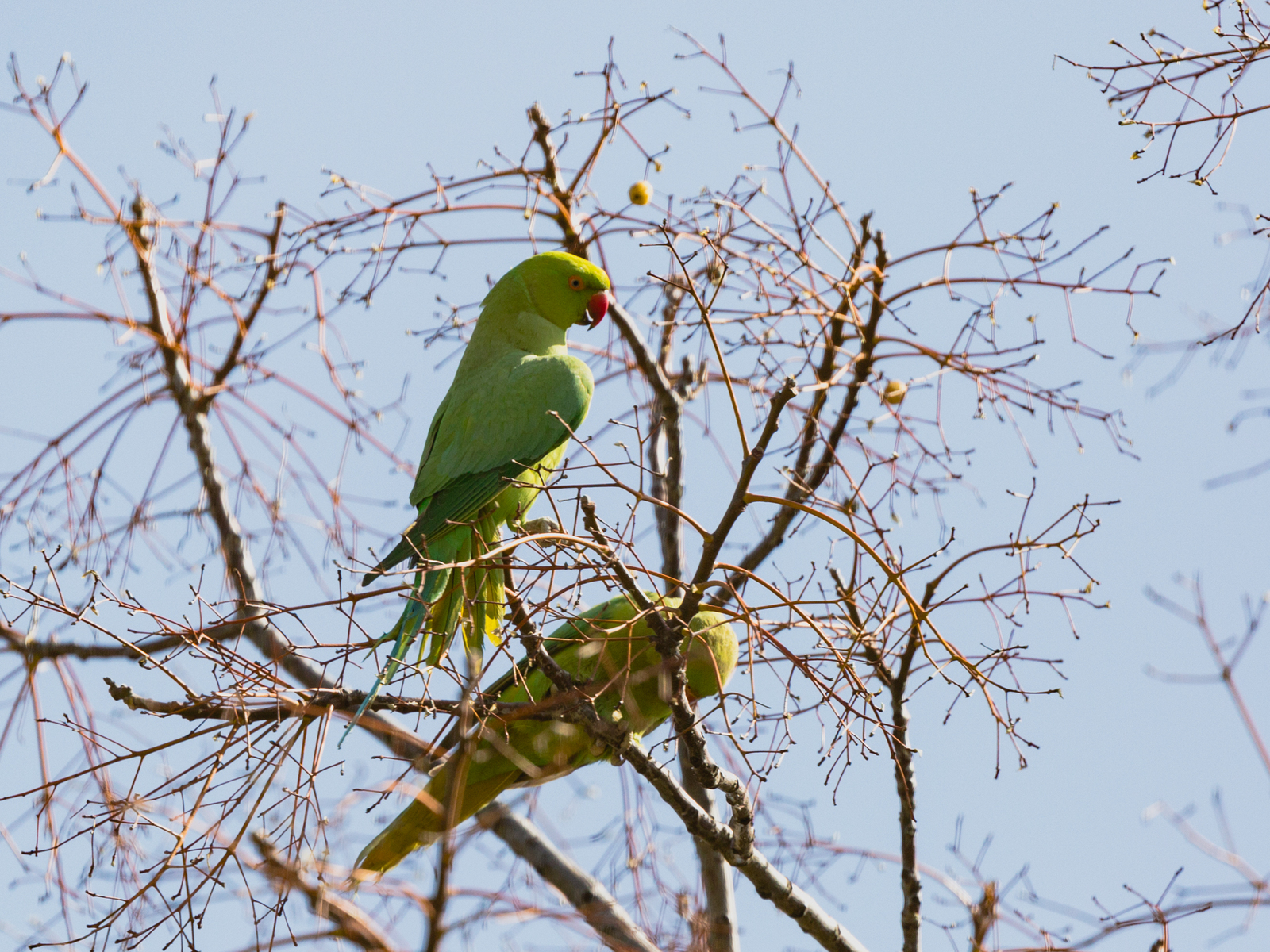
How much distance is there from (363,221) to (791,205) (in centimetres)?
154

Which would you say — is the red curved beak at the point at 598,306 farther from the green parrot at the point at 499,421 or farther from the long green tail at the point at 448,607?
the long green tail at the point at 448,607

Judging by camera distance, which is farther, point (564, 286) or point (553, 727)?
point (564, 286)

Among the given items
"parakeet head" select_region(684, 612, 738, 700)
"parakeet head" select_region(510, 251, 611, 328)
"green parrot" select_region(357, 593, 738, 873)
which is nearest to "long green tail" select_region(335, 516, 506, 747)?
"green parrot" select_region(357, 593, 738, 873)

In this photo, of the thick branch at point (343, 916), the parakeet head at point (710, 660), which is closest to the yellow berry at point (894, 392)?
the parakeet head at point (710, 660)

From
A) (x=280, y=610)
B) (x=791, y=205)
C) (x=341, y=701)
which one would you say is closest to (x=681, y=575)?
(x=791, y=205)

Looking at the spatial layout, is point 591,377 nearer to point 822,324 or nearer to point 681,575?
point 822,324

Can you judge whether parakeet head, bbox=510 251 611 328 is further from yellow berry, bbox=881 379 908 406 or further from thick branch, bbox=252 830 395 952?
thick branch, bbox=252 830 395 952

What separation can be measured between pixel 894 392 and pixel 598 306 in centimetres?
116

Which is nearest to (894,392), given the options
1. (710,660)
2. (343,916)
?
(710,660)

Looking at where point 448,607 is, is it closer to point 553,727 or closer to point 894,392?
point 553,727

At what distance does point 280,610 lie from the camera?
237 centimetres

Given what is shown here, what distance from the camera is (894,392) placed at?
12.9 ft

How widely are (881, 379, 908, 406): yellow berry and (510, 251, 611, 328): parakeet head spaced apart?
3.63ft

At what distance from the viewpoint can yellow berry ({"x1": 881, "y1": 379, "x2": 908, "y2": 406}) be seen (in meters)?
3.91
